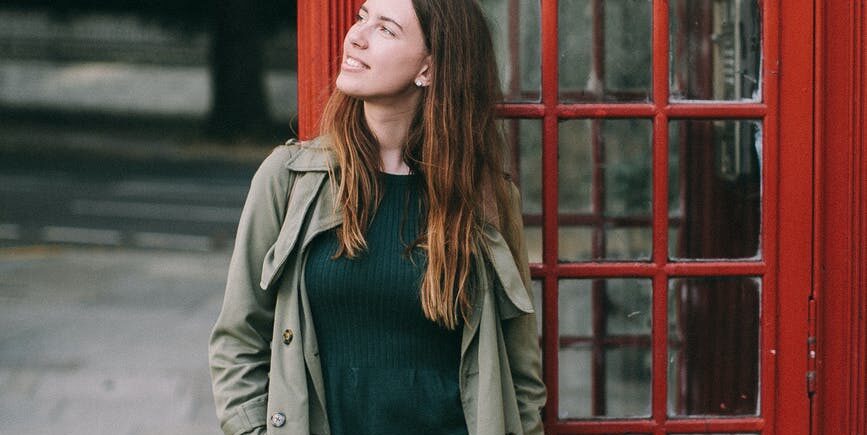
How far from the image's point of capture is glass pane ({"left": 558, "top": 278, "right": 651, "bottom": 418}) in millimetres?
3080

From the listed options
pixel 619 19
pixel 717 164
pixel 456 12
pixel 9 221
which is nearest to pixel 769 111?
pixel 717 164

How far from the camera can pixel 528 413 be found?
256cm

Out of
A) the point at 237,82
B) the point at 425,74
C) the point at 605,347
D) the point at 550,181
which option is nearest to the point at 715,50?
the point at 550,181

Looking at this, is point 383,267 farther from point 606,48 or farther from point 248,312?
point 606,48

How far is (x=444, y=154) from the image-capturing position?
2.42m

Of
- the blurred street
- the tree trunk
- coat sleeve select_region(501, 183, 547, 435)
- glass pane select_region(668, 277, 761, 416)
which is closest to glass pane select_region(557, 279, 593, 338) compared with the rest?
glass pane select_region(668, 277, 761, 416)

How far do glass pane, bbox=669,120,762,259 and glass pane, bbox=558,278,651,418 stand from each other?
0.62ft

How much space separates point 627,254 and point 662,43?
1.73 ft

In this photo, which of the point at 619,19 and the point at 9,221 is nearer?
the point at 619,19

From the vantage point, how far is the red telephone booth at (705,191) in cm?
→ 295

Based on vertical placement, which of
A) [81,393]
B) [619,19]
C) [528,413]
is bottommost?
[81,393]

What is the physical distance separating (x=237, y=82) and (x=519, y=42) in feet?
73.0

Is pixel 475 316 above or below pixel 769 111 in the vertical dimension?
below

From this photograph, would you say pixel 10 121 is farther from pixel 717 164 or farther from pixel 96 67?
pixel 717 164
